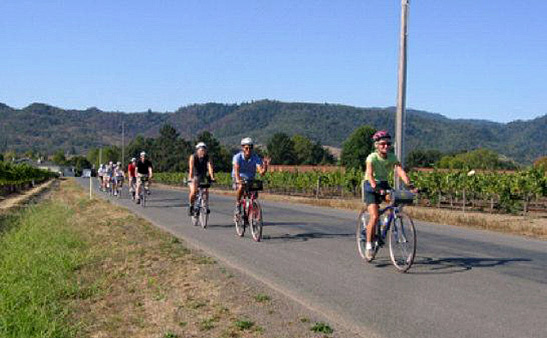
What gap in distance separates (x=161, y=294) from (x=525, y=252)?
671 centimetres

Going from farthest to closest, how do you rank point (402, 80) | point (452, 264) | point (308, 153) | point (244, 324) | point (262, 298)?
1. point (308, 153)
2. point (402, 80)
3. point (452, 264)
4. point (262, 298)
5. point (244, 324)

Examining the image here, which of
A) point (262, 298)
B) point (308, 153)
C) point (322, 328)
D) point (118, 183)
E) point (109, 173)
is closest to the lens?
point (322, 328)

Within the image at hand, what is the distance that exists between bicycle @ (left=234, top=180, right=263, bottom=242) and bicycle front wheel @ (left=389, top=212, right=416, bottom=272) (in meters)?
3.81

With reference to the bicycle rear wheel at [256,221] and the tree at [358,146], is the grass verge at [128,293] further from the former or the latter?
the tree at [358,146]

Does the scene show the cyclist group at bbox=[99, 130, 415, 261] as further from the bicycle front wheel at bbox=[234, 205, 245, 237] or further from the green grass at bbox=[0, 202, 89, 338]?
the green grass at bbox=[0, 202, 89, 338]

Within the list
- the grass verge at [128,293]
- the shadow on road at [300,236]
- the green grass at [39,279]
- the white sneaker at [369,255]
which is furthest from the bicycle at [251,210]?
the green grass at [39,279]

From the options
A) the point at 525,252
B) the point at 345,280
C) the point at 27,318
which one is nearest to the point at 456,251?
the point at 525,252

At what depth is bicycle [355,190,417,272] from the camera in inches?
336

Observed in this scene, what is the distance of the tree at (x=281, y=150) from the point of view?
156875 mm

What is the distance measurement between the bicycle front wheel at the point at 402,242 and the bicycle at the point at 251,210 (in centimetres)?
381

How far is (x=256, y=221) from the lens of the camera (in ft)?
41.2

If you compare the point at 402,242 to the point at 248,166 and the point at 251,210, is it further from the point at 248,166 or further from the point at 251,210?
the point at 248,166

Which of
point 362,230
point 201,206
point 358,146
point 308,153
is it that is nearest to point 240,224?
point 201,206

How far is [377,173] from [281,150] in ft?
485
